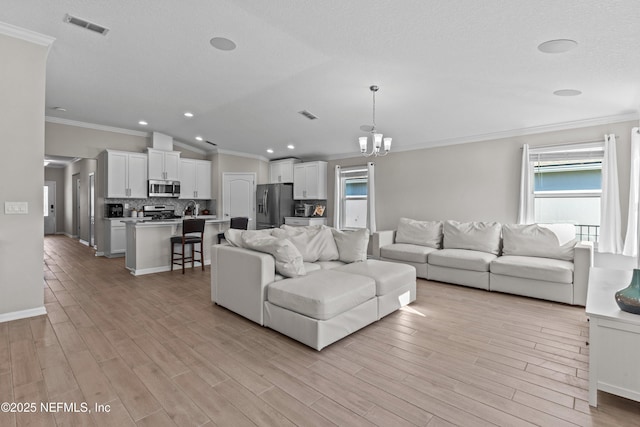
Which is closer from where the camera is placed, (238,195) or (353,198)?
(353,198)

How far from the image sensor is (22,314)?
3119 millimetres

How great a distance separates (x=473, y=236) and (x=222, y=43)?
4.40 m

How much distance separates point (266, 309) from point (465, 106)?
3875 mm

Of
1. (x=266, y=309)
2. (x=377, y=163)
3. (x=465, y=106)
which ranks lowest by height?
(x=266, y=309)

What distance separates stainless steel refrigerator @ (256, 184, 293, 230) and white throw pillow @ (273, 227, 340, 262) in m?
3.83

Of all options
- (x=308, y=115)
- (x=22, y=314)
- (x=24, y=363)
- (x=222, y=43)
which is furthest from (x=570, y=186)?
(x=22, y=314)

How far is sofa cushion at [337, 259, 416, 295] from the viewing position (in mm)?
3156

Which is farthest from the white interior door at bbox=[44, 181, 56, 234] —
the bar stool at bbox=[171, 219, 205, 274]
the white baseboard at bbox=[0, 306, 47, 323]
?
the white baseboard at bbox=[0, 306, 47, 323]

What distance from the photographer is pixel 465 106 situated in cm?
444

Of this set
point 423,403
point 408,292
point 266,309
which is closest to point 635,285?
point 423,403

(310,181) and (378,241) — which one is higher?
(310,181)

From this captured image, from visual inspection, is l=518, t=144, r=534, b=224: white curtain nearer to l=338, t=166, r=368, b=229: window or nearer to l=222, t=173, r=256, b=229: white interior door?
l=338, t=166, r=368, b=229: window

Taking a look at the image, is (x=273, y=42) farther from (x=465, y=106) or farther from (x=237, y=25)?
(x=465, y=106)

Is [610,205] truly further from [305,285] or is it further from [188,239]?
[188,239]
